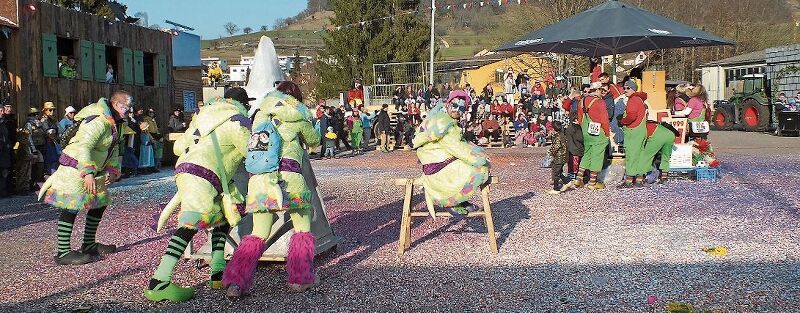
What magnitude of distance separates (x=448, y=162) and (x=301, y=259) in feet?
6.99

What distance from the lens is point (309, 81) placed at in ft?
194

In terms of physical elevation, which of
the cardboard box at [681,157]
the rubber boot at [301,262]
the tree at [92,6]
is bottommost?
the rubber boot at [301,262]

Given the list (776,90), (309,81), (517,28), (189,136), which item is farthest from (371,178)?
(309,81)

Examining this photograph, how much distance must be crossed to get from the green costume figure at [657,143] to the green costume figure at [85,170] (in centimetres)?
765

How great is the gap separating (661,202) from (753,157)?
856cm

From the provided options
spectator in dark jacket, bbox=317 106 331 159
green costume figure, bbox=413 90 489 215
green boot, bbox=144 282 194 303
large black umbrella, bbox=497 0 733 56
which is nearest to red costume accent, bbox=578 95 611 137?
large black umbrella, bbox=497 0 733 56

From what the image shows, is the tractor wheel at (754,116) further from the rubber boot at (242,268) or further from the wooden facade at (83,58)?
the rubber boot at (242,268)

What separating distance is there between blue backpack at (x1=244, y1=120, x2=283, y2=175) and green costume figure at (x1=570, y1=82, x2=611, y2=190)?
6642mm

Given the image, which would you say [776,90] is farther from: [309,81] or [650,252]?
[309,81]

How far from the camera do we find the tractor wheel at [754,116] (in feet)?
93.1

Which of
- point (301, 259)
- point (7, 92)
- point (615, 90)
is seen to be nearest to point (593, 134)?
point (615, 90)

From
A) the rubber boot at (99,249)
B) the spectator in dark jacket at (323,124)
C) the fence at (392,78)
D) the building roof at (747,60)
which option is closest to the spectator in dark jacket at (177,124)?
the spectator in dark jacket at (323,124)

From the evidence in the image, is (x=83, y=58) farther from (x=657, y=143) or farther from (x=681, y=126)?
(x=681, y=126)

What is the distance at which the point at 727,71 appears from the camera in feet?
137
